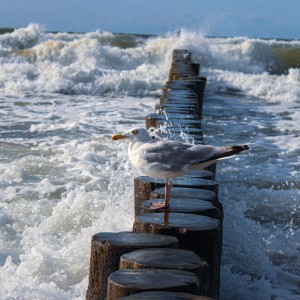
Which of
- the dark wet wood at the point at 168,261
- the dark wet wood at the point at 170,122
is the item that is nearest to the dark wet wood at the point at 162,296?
the dark wet wood at the point at 168,261

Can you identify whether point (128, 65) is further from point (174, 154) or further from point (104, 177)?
point (174, 154)

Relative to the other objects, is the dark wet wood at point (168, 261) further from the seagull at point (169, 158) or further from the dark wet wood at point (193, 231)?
the seagull at point (169, 158)

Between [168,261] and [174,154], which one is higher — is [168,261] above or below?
below

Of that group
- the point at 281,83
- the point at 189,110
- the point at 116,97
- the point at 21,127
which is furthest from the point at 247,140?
the point at 281,83

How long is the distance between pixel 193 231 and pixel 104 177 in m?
3.63

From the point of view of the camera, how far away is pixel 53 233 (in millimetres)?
5102

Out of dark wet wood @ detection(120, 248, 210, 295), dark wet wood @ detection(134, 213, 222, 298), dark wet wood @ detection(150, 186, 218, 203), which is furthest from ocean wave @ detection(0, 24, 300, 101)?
dark wet wood @ detection(120, 248, 210, 295)

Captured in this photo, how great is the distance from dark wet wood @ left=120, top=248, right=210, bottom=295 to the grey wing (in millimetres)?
633

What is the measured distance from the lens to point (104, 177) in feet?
22.0

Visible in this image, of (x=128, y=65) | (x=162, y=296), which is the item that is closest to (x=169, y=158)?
(x=162, y=296)

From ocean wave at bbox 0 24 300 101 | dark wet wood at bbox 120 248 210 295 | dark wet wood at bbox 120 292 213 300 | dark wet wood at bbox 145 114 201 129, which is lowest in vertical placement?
ocean wave at bbox 0 24 300 101

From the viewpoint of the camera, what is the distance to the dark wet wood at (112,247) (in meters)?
2.95

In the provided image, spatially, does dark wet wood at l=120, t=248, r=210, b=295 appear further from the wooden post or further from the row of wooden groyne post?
the wooden post

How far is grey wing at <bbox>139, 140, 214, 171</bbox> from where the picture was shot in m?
3.38
